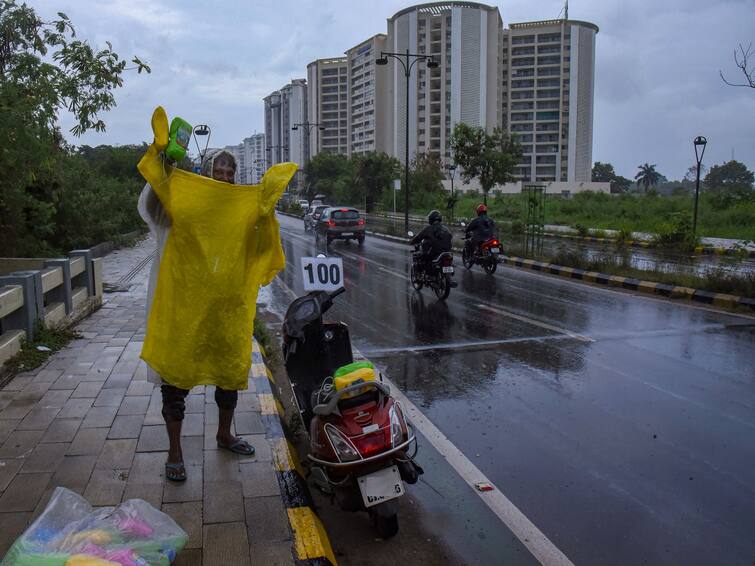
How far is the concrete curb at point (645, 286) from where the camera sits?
1198 cm

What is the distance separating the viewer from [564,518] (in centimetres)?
408

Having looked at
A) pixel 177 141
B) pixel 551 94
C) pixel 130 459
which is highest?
pixel 551 94

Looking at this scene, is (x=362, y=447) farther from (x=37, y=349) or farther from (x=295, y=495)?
(x=37, y=349)

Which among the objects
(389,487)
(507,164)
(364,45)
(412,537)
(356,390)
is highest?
(364,45)

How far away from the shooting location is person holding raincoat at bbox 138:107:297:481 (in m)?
3.89

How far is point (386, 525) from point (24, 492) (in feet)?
6.65

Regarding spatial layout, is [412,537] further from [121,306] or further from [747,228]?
[747,228]

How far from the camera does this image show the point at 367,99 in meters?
127

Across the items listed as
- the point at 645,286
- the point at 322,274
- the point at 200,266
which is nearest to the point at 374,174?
the point at 645,286

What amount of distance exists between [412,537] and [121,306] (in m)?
8.02

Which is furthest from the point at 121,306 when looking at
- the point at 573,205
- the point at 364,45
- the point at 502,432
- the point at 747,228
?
the point at 364,45

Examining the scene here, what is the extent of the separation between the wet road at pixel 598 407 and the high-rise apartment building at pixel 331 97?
5424 inches

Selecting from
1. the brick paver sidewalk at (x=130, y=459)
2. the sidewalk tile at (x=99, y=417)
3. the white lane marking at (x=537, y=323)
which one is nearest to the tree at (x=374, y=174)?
the white lane marking at (x=537, y=323)

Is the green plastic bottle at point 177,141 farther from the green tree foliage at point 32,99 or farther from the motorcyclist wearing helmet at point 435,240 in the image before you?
the motorcyclist wearing helmet at point 435,240
